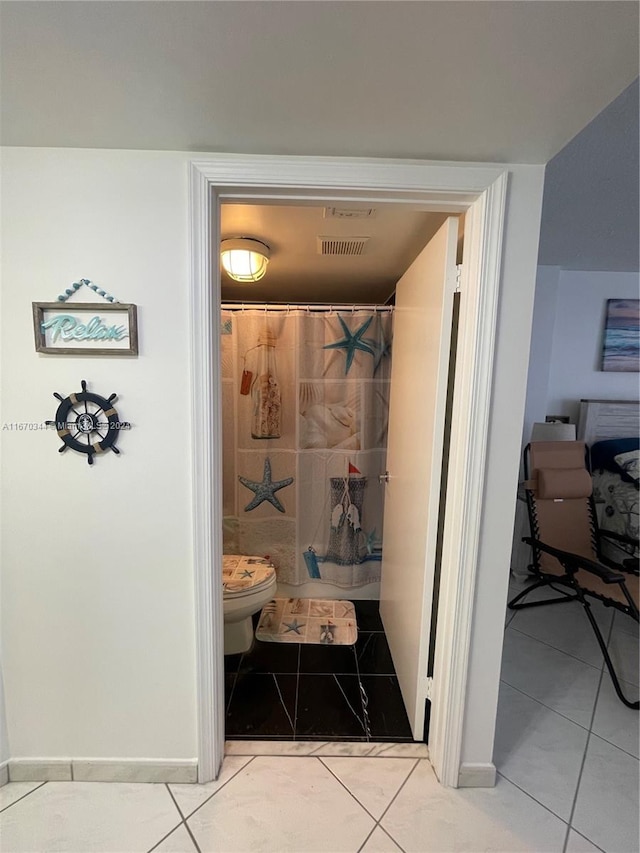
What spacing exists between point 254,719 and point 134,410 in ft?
4.41

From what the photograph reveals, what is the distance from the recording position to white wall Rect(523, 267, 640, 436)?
9.09 ft

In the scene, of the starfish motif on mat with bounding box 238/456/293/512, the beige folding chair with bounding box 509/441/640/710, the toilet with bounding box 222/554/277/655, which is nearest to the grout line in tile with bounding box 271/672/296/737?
the toilet with bounding box 222/554/277/655

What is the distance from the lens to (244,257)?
168 cm

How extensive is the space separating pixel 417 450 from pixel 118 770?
5.05 feet

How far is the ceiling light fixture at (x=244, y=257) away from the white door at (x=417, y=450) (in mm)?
684

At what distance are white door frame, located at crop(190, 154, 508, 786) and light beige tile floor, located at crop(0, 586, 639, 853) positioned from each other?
4.5 inches

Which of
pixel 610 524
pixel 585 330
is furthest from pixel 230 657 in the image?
pixel 585 330

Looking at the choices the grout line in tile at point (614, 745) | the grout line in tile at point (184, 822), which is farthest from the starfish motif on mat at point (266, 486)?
the grout line in tile at point (614, 745)

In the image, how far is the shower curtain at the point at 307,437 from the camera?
2.20m

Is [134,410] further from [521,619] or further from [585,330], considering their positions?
[585,330]

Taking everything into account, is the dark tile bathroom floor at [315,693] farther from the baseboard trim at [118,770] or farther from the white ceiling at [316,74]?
the white ceiling at [316,74]

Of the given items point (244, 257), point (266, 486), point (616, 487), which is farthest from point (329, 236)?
point (616, 487)

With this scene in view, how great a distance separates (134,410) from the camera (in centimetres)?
Result: 113

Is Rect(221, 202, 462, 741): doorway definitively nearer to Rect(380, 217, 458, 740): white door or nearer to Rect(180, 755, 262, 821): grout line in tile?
Rect(380, 217, 458, 740): white door
